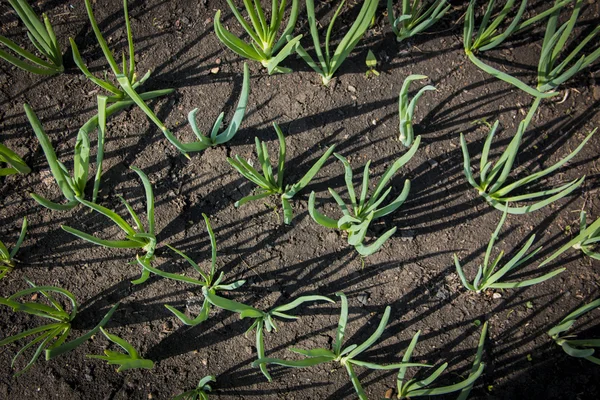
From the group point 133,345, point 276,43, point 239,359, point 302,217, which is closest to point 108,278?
point 133,345

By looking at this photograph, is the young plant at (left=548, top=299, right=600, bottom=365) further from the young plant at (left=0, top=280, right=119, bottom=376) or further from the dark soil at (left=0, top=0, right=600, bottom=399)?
the young plant at (left=0, top=280, right=119, bottom=376)

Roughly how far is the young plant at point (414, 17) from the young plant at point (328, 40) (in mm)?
106

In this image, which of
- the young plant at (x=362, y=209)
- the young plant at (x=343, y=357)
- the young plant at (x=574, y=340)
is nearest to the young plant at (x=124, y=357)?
the young plant at (x=343, y=357)

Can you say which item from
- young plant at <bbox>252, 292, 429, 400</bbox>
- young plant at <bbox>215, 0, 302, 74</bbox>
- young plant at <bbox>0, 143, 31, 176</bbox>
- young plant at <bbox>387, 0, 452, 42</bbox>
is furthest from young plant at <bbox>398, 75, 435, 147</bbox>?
young plant at <bbox>0, 143, 31, 176</bbox>

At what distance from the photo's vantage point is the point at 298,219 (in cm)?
134

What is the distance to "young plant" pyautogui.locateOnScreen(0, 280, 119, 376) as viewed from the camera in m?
1.19

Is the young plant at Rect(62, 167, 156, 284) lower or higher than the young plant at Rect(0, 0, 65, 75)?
lower

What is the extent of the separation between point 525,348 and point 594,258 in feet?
1.08

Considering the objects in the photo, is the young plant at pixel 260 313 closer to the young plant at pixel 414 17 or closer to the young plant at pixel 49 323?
the young plant at pixel 49 323

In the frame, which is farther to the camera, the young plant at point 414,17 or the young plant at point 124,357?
the young plant at point 414,17

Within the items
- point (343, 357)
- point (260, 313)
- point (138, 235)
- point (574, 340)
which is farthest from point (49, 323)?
point (574, 340)

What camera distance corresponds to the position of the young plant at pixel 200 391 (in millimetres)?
1236

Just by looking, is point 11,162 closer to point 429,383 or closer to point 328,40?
point 328,40

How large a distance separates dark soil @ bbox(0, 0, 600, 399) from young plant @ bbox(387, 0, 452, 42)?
45mm
